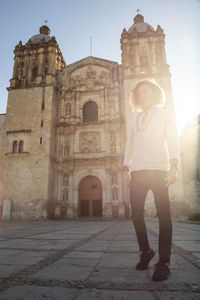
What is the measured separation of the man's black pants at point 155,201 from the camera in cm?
176

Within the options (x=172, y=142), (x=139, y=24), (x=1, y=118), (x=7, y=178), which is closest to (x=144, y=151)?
(x=172, y=142)

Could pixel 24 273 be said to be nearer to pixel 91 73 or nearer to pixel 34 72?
pixel 91 73

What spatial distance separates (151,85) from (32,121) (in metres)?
15.9

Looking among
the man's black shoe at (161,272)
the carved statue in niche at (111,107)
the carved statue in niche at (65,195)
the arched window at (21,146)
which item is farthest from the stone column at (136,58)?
the man's black shoe at (161,272)

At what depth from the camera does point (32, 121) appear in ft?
54.9

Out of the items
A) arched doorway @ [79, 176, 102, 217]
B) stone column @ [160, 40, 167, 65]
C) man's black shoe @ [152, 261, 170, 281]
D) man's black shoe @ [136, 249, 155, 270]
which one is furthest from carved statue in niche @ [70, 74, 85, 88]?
man's black shoe @ [152, 261, 170, 281]

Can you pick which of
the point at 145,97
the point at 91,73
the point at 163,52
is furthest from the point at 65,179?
the point at 145,97

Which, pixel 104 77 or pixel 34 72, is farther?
pixel 34 72

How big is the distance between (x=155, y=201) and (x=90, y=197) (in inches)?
557

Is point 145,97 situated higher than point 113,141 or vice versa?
point 113,141

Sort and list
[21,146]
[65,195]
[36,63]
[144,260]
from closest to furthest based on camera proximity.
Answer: [144,260], [65,195], [21,146], [36,63]

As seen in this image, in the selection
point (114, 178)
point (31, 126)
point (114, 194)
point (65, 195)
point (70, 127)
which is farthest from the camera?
point (70, 127)

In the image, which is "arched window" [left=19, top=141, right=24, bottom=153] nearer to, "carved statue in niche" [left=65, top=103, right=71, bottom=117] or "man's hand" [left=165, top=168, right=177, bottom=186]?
"carved statue in niche" [left=65, top=103, right=71, bottom=117]

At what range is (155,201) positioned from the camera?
6.19 ft
